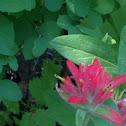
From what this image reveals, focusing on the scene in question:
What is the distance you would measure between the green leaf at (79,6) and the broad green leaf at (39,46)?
0.47 feet

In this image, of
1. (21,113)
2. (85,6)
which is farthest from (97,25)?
(21,113)

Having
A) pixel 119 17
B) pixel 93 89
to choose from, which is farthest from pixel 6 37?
pixel 93 89

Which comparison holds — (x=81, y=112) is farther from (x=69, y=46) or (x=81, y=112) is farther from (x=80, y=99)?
(x=69, y=46)

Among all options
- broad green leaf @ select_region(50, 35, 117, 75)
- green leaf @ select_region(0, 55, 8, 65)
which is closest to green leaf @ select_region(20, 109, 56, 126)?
green leaf @ select_region(0, 55, 8, 65)

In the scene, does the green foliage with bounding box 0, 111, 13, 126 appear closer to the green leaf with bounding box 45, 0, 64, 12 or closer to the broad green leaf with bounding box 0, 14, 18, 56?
the broad green leaf with bounding box 0, 14, 18, 56

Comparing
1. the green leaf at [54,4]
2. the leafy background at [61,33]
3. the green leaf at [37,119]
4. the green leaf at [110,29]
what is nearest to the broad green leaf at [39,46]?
the leafy background at [61,33]

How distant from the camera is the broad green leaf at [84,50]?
102 centimetres

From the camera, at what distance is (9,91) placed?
4.37ft

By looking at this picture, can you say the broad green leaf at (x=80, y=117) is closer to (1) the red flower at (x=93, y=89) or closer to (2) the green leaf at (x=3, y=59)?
(1) the red flower at (x=93, y=89)

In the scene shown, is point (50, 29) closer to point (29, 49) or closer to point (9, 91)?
point (29, 49)

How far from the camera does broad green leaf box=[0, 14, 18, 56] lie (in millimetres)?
1212

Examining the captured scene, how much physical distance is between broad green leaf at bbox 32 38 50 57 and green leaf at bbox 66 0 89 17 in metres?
0.14

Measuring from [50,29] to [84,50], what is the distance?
25 cm

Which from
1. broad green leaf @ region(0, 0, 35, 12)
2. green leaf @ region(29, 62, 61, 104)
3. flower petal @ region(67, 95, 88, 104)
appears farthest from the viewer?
green leaf @ region(29, 62, 61, 104)
